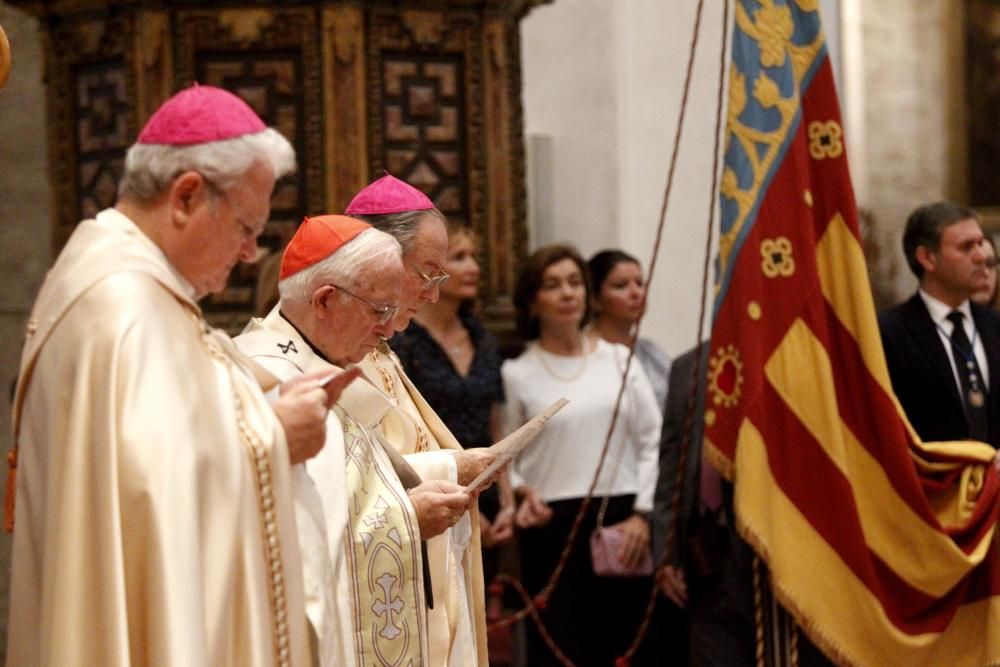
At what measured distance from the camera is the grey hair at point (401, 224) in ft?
13.6

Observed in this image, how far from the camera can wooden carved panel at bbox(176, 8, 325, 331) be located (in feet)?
22.0

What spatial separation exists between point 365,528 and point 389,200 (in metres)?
1.01

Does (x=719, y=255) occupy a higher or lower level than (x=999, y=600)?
higher

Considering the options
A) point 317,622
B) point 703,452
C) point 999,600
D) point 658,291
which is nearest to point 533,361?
point 703,452

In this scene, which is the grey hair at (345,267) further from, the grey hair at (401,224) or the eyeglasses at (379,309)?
the grey hair at (401,224)

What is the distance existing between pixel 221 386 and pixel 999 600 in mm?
3407

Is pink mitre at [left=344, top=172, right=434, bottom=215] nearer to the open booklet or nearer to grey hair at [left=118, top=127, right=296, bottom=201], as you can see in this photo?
the open booklet

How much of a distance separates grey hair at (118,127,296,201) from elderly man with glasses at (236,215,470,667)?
0.72 m

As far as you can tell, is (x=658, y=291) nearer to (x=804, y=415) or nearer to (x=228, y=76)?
(x=228, y=76)

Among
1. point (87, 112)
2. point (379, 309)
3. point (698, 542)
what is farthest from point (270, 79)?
point (379, 309)

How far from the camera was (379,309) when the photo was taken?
11.7ft

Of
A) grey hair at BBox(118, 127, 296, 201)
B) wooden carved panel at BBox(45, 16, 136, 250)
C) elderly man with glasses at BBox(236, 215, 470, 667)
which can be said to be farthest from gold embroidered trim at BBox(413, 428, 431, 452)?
wooden carved panel at BBox(45, 16, 136, 250)

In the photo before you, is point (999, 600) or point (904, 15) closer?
point (999, 600)

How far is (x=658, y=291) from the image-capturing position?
9219 mm
